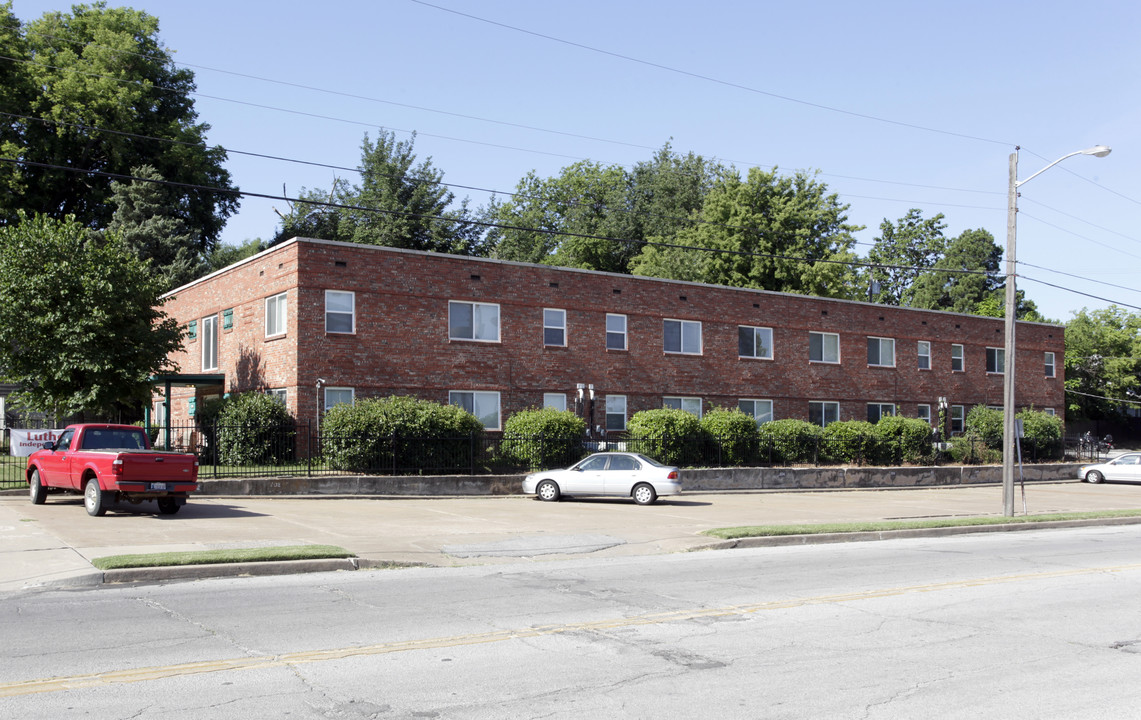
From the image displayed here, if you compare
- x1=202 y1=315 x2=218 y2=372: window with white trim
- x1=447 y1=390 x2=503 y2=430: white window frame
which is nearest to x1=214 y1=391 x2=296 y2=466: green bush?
x1=447 y1=390 x2=503 y2=430: white window frame

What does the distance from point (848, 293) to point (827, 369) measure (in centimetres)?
2627

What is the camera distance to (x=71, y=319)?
25.4 m

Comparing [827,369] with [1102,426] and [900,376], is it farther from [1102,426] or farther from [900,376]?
[1102,426]

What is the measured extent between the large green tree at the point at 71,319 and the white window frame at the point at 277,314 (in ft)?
11.6

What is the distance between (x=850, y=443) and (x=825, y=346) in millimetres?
6632

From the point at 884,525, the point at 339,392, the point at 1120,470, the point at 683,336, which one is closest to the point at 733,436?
the point at 683,336

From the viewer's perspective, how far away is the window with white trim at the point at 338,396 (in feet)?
94.8

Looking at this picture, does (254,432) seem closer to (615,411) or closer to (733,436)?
(615,411)

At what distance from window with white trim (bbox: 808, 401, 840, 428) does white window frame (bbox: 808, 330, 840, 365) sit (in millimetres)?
1706

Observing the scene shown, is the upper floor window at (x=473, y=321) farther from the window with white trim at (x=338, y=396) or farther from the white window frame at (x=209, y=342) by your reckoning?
A: the white window frame at (x=209, y=342)

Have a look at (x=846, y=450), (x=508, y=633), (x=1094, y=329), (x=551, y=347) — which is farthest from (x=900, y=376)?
(x=508, y=633)

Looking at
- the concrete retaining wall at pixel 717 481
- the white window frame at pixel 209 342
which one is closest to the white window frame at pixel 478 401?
the concrete retaining wall at pixel 717 481

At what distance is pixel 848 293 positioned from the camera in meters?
64.9

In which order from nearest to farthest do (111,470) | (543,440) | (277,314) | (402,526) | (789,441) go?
(111,470) < (402,526) < (543,440) < (277,314) < (789,441)
